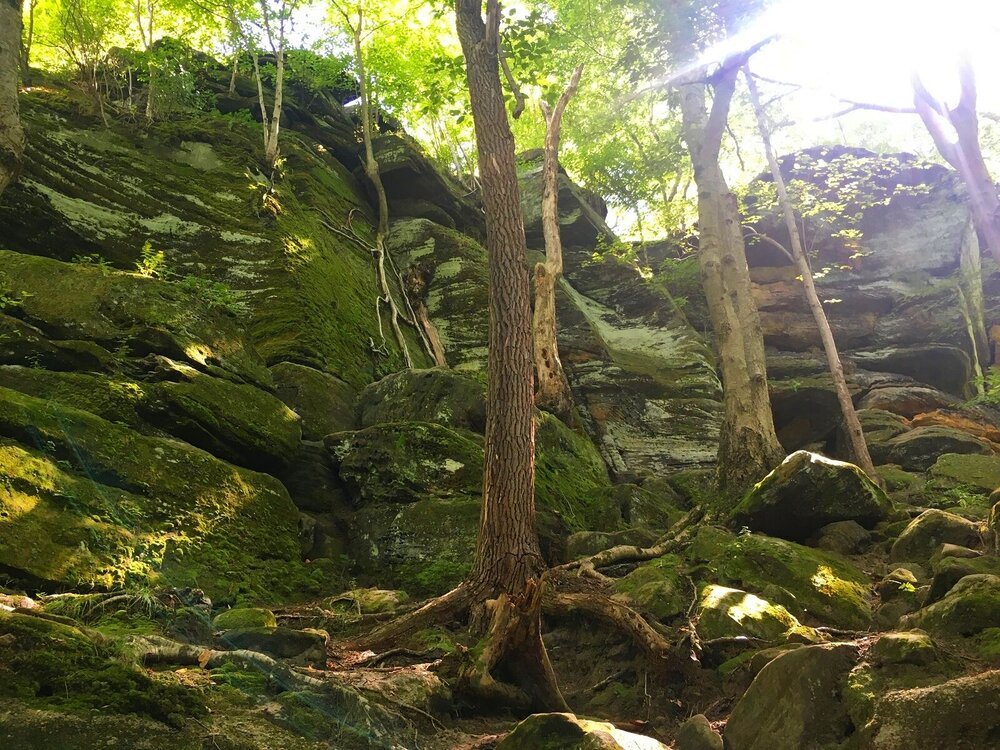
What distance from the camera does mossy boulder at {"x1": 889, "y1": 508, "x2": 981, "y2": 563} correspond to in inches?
250

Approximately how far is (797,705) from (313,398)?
297 inches

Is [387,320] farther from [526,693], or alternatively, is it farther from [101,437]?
[526,693]

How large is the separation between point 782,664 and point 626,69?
12196mm

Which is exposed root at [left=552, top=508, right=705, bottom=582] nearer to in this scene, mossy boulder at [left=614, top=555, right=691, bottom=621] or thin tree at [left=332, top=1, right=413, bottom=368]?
mossy boulder at [left=614, top=555, right=691, bottom=621]

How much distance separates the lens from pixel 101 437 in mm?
5797

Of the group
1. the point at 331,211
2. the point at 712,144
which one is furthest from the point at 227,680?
the point at 331,211

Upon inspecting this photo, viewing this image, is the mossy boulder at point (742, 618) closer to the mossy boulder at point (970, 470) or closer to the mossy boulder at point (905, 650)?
the mossy boulder at point (905, 650)

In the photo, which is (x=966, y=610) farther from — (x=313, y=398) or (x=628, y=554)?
(x=313, y=398)

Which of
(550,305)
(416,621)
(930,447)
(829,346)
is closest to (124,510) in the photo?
(416,621)

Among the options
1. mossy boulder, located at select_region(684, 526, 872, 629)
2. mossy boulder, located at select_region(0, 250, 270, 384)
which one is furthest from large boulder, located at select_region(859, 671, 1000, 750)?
mossy boulder, located at select_region(0, 250, 270, 384)

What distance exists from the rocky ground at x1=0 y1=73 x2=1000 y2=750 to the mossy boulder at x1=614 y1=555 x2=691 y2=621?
0.12 feet

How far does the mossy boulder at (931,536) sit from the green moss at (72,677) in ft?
22.0

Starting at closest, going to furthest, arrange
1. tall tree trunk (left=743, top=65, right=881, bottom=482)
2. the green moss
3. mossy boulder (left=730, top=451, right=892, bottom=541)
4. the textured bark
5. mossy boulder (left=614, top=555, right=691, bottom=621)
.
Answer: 1. the green moss
2. the textured bark
3. mossy boulder (left=614, top=555, right=691, bottom=621)
4. mossy boulder (left=730, top=451, right=892, bottom=541)
5. tall tree trunk (left=743, top=65, right=881, bottom=482)

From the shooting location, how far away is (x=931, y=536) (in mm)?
6500
